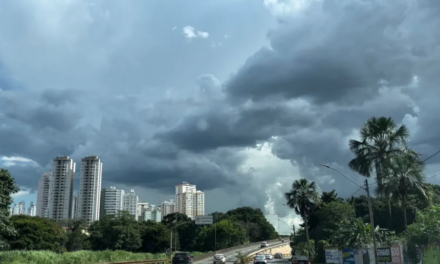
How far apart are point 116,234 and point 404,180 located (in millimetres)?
57497

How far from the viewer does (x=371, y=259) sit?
3519 cm

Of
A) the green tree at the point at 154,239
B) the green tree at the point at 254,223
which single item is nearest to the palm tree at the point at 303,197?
the green tree at the point at 154,239

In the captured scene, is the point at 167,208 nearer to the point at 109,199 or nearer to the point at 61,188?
the point at 109,199

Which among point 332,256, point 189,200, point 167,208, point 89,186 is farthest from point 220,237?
point 167,208

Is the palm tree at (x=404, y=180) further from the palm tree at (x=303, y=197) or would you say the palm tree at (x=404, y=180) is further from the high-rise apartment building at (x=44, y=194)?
the high-rise apartment building at (x=44, y=194)

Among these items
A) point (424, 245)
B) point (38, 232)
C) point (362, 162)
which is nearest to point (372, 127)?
point (362, 162)

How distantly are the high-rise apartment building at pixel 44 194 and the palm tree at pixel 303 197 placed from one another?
109m

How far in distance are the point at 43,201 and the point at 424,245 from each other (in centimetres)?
14845

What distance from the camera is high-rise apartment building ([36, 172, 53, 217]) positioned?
149775 millimetres

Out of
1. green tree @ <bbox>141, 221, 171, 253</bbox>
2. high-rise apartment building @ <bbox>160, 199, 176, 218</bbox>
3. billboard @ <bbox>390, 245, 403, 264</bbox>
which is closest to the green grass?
billboard @ <bbox>390, 245, 403, 264</bbox>

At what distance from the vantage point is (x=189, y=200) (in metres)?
168

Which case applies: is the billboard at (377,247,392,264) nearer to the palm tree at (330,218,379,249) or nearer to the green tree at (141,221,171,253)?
the palm tree at (330,218,379,249)

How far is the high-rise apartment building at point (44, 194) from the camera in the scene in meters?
150

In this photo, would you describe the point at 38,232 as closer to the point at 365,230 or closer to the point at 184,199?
the point at 365,230
